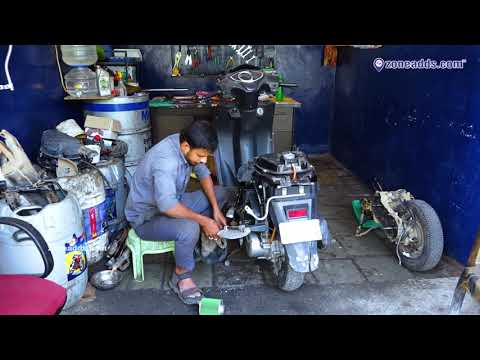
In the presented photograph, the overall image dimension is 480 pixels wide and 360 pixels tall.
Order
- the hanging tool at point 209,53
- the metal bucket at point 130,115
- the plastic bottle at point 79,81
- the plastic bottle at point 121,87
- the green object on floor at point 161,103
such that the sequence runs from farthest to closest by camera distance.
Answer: the hanging tool at point 209,53 < the green object on floor at point 161,103 < the plastic bottle at point 121,87 < the metal bucket at point 130,115 < the plastic bottle at point 79,81

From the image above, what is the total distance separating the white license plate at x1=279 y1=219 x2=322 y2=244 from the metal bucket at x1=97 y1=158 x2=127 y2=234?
1.53 m

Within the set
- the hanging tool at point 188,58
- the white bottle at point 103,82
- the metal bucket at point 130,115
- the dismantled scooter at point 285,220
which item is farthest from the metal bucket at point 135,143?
the dismantled scooter at point 285,220

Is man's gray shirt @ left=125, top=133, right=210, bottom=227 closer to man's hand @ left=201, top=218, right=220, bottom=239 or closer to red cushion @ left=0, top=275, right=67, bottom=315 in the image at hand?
man's hand @ left=201, top=218, right=220, bottom=239

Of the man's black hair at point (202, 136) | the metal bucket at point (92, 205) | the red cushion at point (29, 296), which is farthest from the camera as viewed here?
the metal bucket at point (92, 205)

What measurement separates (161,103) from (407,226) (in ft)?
11.2

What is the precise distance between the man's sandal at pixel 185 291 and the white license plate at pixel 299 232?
681 mm

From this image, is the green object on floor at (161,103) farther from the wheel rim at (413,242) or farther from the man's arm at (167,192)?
the wheel rim at (413,242)

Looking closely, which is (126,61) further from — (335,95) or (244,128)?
(335,95)

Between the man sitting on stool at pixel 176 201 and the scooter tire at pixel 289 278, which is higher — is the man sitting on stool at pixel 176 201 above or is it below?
above

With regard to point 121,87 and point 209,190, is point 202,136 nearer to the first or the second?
point 209,190

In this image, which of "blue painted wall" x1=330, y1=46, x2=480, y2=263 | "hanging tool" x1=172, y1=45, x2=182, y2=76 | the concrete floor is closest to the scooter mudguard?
the concrete floor

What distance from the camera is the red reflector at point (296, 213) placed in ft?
8.13

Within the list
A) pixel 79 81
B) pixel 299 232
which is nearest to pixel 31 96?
pixel 79 81

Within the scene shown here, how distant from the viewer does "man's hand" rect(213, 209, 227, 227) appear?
8.98 feet
